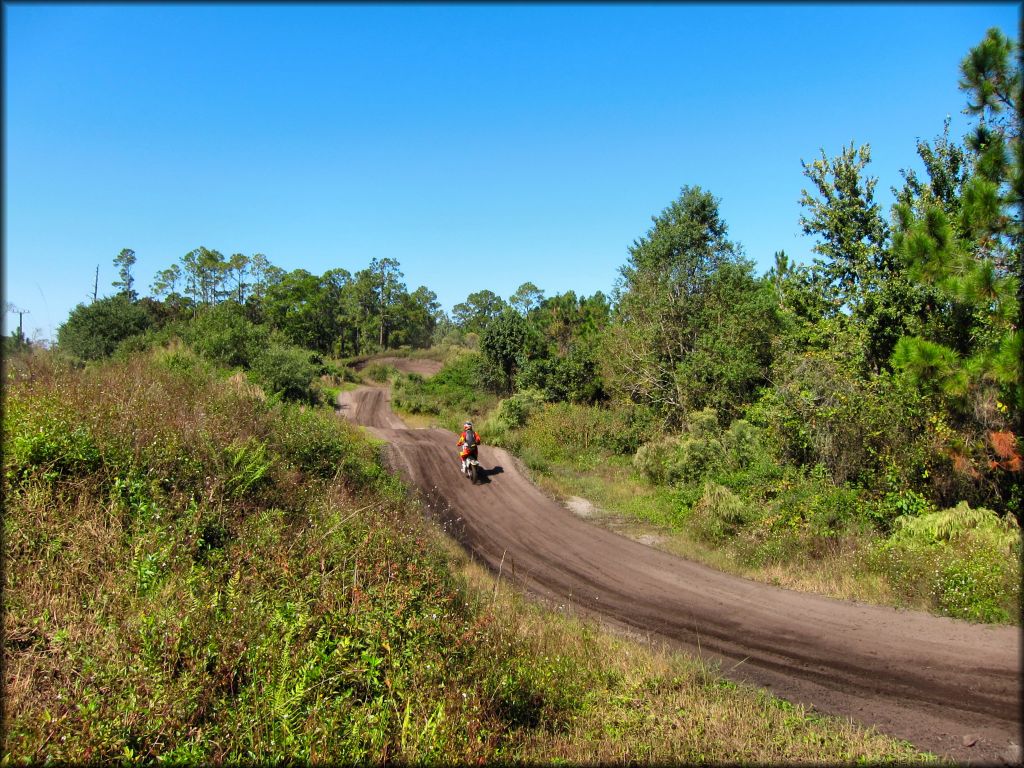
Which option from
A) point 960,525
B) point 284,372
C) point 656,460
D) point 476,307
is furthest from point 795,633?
point 476,307

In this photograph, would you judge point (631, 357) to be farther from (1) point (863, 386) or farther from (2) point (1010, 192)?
(2) point (1010, 192)

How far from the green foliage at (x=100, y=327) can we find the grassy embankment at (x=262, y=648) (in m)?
19.7

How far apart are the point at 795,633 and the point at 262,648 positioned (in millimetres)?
7396

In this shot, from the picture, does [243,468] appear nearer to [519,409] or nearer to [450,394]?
[519,409]

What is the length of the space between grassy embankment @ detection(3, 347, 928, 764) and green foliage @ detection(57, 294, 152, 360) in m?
19.7

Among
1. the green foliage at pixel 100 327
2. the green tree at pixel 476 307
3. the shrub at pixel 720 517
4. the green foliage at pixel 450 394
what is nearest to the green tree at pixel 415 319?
the green tree at pixel 476 307

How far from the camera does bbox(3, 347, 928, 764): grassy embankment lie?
4.23m

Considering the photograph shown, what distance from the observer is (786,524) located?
12.0 m

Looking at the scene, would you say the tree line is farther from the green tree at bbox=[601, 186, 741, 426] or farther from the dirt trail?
the dirt trail

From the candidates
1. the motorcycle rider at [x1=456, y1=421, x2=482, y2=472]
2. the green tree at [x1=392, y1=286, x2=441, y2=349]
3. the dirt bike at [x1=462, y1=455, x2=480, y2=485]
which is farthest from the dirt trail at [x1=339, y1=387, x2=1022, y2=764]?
the green tree at [x1=392, y1=286, x2=441, y2=349]

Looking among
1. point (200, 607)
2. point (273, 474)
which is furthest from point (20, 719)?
point (273, 474)

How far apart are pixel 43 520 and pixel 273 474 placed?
12.1ft

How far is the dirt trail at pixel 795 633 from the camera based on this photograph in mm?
6008

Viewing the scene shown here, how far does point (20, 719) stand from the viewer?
3.95 m
